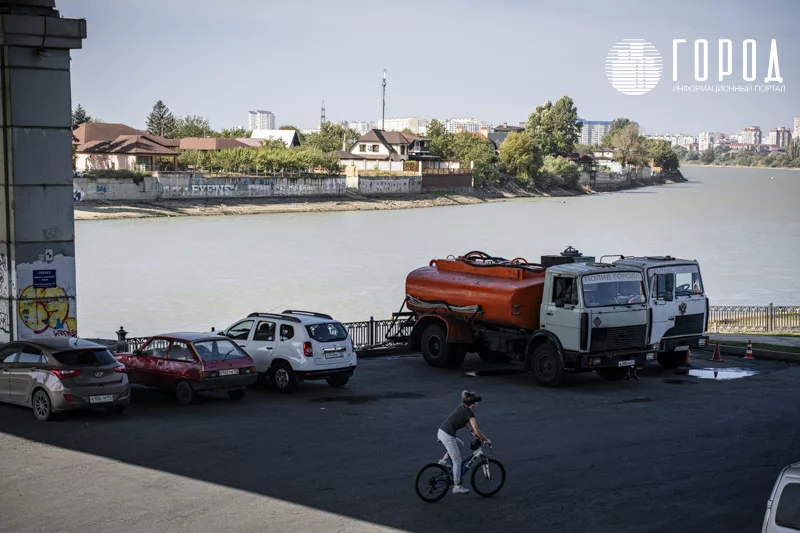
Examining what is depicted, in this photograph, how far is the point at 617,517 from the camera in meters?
12.9

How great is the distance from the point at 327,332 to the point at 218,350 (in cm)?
255

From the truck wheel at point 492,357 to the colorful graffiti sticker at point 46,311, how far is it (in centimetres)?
989

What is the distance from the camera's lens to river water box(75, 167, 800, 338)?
162 ft

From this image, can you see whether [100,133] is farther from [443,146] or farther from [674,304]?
[674,304]

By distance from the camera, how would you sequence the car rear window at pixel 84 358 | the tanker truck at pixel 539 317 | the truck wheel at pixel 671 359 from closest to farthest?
the car rear window at pixel 84 358, the tanker truck at pixel 539 317, the truck wheel at pixel 671 359

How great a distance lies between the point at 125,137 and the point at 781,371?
109332mm

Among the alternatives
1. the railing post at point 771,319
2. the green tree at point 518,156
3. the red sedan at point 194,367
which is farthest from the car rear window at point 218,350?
the green tree at point 518,156

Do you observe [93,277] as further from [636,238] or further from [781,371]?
[636,238]

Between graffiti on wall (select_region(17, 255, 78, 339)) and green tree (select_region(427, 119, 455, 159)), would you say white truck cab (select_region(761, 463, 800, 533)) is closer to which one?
graffiti on wall (select_region(17, 255, 78, 339))

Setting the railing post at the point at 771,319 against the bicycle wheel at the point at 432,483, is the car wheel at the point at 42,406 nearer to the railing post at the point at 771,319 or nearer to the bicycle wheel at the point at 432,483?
the bicycle wheel at the point at 432,483

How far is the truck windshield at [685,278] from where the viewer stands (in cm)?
2452

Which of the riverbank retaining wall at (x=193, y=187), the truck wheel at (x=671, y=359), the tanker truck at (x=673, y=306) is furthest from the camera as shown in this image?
the riverbank retaining wall at (x=193, y=187)

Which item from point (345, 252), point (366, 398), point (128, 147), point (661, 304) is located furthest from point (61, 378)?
point (128, 147)

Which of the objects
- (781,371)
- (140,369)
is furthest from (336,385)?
(781,371)
